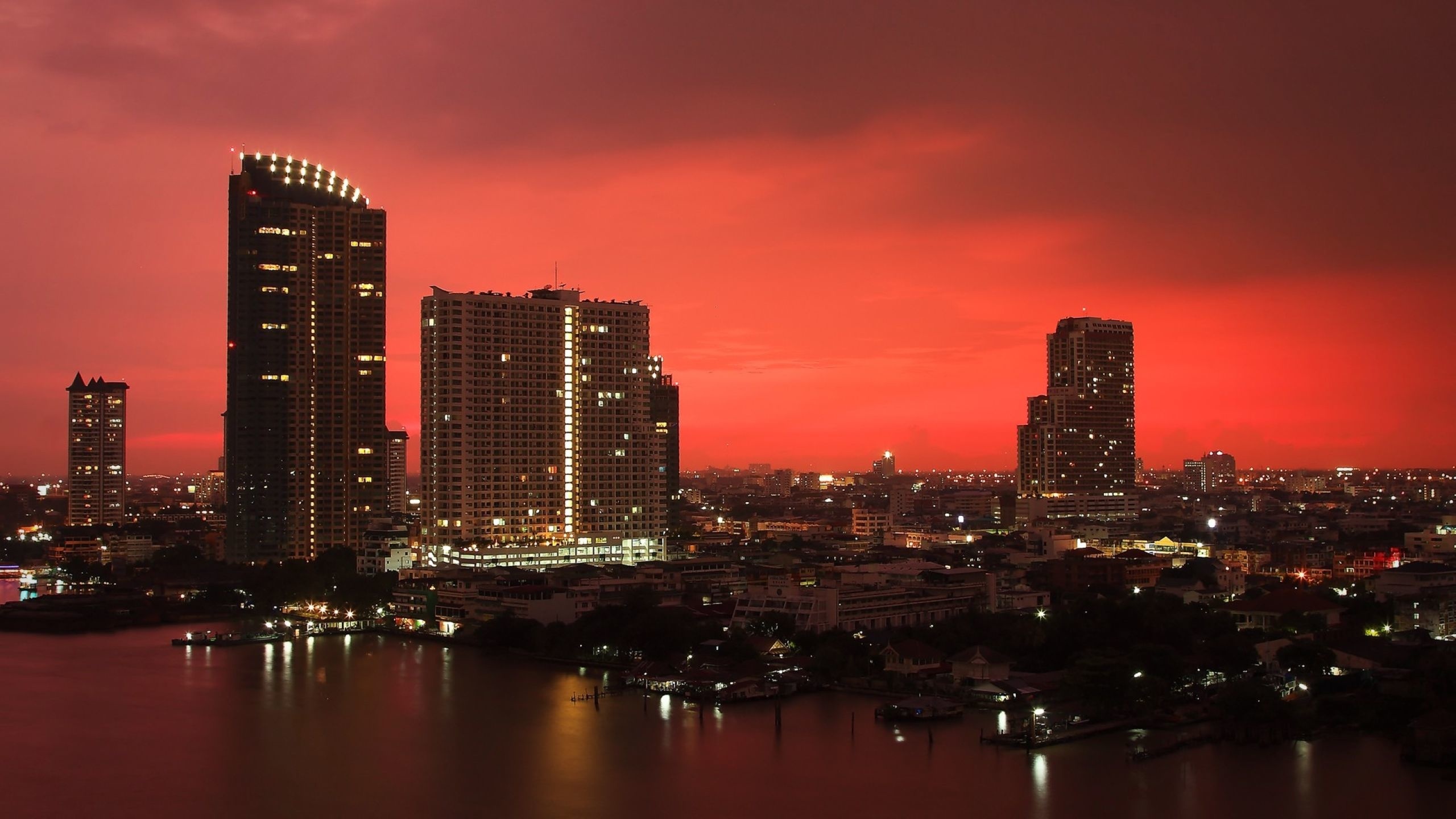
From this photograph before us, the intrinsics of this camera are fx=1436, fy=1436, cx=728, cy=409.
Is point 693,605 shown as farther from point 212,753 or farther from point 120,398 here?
point 120,398

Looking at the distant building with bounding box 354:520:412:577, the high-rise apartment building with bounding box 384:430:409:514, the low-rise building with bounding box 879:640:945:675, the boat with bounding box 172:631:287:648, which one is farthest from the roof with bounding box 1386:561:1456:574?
the high-rise apartment building with bounding box 384:430:409:514

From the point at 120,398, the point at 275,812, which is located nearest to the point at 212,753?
the point at 275,812

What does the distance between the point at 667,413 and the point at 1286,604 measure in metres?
22.0

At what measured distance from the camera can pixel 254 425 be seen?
39.1 meters

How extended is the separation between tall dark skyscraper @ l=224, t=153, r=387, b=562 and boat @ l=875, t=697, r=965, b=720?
24.9m

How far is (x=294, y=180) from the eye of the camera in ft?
132

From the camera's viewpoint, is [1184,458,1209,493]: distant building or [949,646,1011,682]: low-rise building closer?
[949,646,1011,682]: low-rise building

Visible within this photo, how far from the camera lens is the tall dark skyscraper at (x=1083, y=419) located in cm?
5153

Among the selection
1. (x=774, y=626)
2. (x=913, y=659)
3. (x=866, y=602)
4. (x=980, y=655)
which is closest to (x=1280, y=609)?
(x=866, y=602)

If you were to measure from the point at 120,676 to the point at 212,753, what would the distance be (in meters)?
6.62

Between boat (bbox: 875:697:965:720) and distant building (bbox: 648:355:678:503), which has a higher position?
distant building (bbox: 648:355:678:503)

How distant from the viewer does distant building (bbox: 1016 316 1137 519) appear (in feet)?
169

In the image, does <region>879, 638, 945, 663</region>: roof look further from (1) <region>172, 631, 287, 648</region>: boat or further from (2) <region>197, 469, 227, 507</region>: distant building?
(2) <region>197, 469, 227, 507</region>: distant building

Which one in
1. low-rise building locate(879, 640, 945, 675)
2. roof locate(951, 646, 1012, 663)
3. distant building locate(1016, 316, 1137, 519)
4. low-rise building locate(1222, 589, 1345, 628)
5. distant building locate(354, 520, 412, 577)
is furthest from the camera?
distant building locate(1016, 316, 1137, 519)
